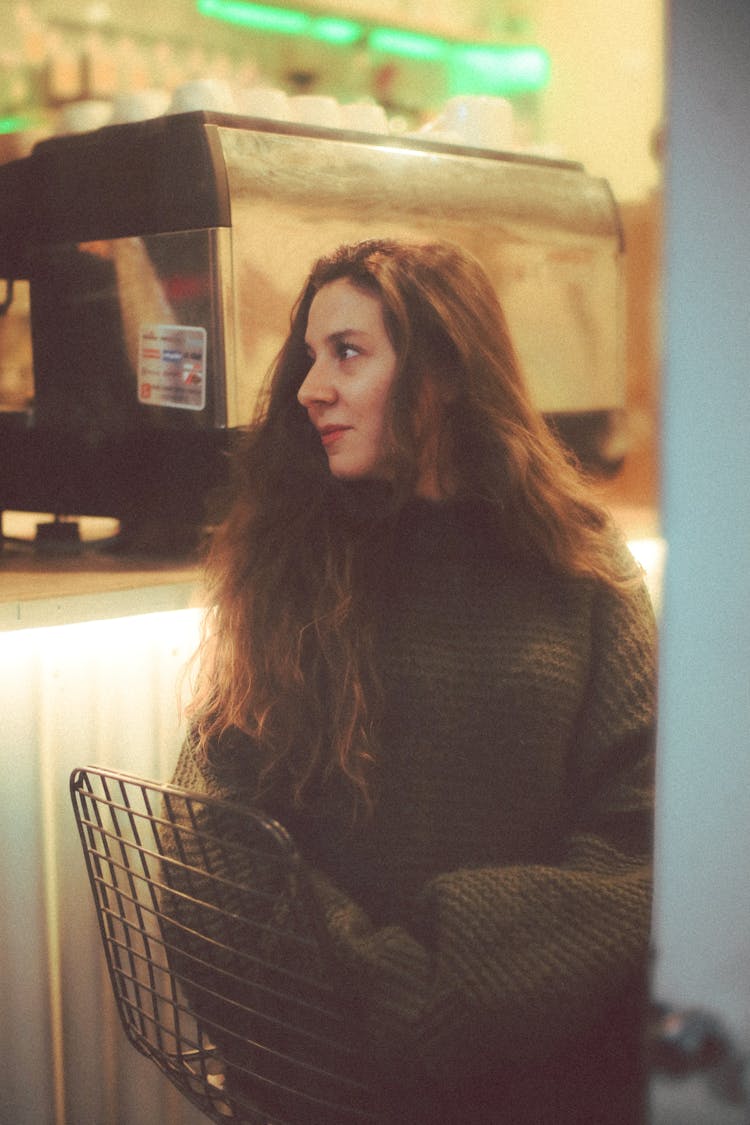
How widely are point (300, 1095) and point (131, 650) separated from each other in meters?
0.56

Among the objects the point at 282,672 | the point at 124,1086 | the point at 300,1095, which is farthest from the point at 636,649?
the point at 124,1086

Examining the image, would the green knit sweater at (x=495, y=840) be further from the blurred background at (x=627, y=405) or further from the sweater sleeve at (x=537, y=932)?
the blurred background at (x=627, y=405)

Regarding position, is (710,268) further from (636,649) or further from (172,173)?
(172,173)

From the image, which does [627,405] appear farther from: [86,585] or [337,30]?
[337,30]

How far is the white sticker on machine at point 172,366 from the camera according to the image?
4.48ft

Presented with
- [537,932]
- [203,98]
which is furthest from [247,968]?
[203,98]

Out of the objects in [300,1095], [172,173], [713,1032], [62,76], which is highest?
[62,76]

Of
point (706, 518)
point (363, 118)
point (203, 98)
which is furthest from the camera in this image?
point (363, 118)

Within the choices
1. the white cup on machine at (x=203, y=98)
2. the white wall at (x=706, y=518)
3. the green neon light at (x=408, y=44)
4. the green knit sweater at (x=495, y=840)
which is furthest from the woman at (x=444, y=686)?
the green neon light at (x=408, y=44)

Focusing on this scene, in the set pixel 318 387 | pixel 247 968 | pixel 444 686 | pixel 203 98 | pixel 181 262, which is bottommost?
pixel 247 968

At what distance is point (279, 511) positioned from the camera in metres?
1.24

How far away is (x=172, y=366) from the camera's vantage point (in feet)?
4.56

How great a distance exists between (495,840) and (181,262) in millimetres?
724

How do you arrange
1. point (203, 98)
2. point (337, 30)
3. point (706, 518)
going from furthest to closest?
1. point (337, 30)
2. point (203, 98)
3. point (706, 518)
